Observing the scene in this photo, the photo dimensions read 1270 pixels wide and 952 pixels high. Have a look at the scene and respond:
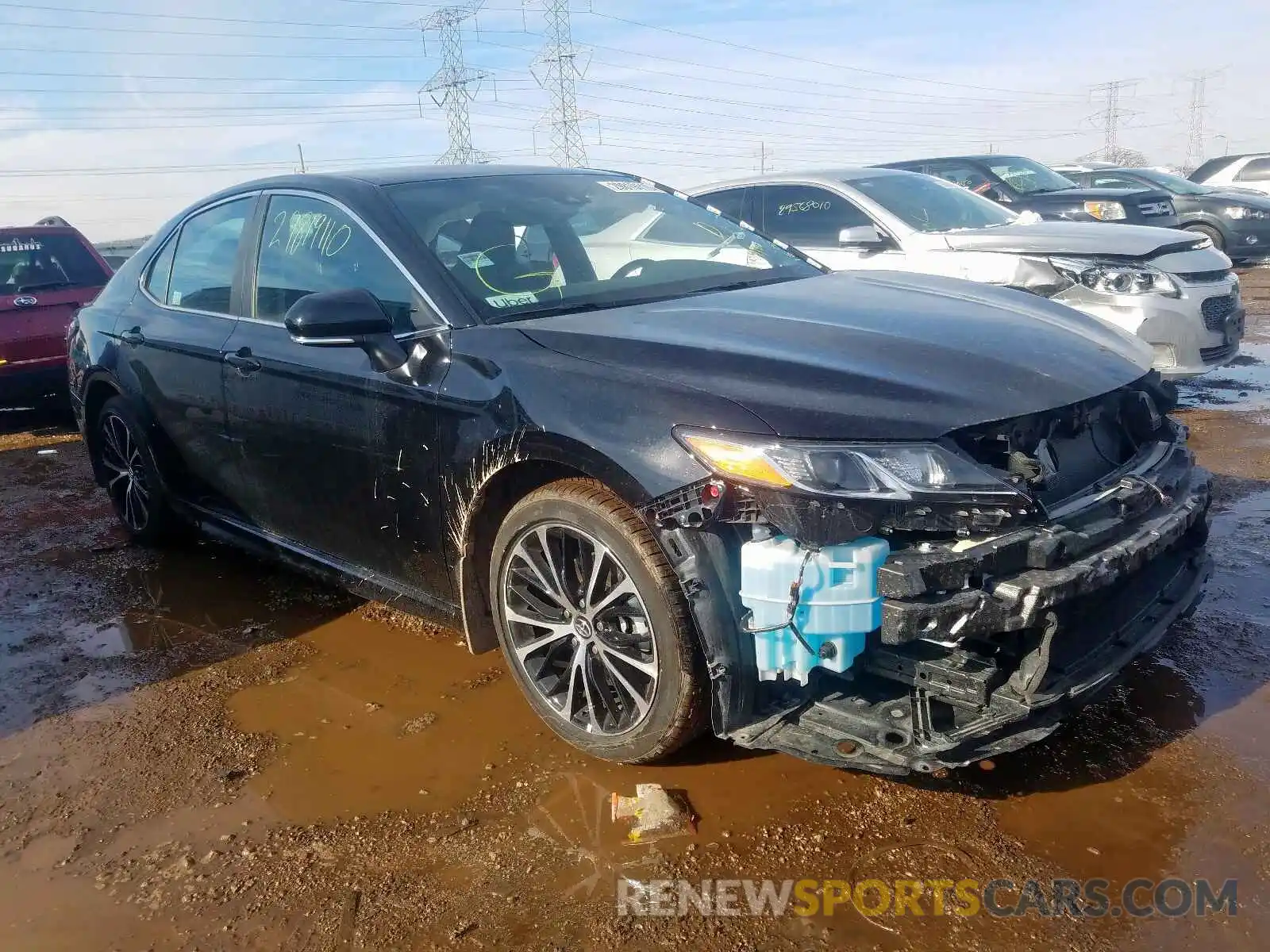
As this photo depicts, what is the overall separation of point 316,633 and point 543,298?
1685mm

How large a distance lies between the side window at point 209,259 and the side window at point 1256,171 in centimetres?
1963

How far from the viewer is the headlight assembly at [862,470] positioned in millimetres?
2246

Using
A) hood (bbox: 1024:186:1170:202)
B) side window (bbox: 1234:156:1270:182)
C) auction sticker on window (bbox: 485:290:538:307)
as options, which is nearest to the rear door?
auction sticker on window (bbox: 485:290:538:307)

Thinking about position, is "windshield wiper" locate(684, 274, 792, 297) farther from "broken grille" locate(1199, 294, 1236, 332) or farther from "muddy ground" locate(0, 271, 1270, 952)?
"broken grille" locate(1199, 294, 1236, 332)

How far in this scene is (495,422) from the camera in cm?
279

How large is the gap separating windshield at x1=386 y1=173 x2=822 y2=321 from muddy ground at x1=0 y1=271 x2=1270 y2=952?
132 cm

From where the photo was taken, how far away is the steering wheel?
11.1 feet

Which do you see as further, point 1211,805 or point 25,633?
point 25,633

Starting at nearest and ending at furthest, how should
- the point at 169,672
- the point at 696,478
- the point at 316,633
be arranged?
the point at 696,478 → the point at 169,672 → the point at 316,633

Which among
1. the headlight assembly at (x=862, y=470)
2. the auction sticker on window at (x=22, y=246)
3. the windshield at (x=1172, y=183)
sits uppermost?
the windshield at (x=1172, y=183)

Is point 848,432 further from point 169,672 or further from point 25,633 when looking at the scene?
point 25,633

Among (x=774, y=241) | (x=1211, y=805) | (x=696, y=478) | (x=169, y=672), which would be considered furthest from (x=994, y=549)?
(x=169, y=672)

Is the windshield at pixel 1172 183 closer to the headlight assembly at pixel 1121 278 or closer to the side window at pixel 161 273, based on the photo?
the headlight assembly at pixel 1121 278

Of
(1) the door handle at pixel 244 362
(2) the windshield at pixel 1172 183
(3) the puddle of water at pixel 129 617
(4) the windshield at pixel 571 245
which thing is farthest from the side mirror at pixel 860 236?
(2) the windshield at pixel 1172 183
